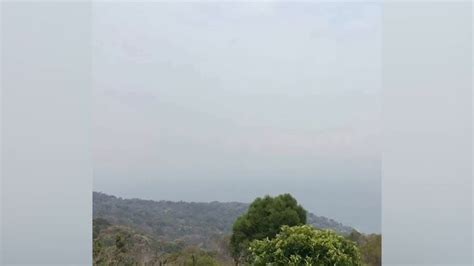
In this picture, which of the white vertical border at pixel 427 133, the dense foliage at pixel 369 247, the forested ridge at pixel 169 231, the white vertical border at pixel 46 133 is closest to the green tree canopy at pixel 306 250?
the white vertical border at pixel 427 133

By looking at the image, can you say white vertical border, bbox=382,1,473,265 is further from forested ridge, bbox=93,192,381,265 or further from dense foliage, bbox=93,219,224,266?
dense foliage, bbox=93,219,224,266

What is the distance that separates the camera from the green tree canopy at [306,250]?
518cm

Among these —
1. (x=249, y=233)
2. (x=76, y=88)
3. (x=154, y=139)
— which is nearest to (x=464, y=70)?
(x=76, y=88)

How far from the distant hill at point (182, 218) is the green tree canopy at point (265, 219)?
254mm

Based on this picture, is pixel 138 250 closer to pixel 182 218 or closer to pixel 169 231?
pixel 169 231

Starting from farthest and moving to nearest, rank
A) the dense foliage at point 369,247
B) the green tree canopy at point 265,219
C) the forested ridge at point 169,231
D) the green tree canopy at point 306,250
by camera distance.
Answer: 1. the forested ridge at point 169,231
2. the green tree canopy at point 265,219
3. the dense foliage at point 369,247
4. the green tree canopy at point 306,250

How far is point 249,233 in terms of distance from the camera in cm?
683

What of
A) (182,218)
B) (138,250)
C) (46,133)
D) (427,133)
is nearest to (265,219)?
(182,218)

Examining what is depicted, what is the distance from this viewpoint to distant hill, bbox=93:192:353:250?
704cm

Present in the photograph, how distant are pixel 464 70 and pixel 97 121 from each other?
3955mm

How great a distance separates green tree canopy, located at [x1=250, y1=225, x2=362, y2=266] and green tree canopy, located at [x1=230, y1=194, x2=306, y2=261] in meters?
1.27

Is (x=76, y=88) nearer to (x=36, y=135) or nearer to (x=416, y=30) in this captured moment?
(x=36, y=135)

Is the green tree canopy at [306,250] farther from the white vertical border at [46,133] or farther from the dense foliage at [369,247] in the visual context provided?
the white vertical border at [46,133]

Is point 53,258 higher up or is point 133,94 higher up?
point 133,94
